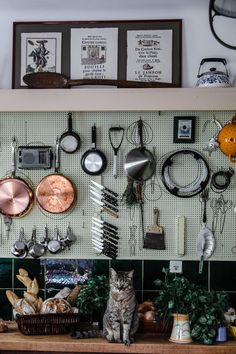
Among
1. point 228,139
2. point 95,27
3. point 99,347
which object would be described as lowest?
point 99,347

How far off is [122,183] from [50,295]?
0.76 meters

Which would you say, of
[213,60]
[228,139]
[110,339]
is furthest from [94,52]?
[110,339]

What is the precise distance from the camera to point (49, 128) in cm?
346

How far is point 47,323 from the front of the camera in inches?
120

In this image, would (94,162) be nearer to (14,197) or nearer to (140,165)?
(140,165)

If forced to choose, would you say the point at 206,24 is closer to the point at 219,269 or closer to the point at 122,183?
the point at 122,183

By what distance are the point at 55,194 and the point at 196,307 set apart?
3.37 feet

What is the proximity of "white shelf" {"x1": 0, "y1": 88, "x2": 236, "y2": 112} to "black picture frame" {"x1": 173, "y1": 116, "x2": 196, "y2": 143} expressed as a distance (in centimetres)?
20

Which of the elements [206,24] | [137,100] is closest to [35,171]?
[137,100]

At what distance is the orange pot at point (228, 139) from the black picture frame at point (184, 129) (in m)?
0.18

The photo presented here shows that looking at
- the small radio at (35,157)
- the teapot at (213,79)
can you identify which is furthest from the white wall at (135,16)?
the small radio at (35,157)

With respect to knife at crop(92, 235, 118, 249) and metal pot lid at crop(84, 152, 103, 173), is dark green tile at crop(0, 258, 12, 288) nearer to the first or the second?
knife at crop(92, 235, 118, 249)

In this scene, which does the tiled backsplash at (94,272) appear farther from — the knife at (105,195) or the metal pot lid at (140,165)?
the metal pot lid at (140,165)

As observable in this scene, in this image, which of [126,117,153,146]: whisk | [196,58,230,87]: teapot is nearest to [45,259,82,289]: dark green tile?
[126,117,153,146]: whisk
